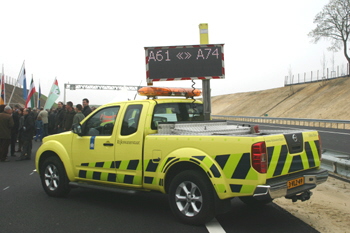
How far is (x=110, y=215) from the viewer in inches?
227

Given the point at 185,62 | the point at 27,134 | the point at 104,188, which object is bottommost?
the point at 104,188

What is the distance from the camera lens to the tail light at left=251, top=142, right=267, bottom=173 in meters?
4.55

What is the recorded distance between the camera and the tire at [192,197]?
4930 millimetres

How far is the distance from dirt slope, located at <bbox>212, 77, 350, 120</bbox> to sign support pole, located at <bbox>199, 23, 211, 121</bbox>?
122 feet

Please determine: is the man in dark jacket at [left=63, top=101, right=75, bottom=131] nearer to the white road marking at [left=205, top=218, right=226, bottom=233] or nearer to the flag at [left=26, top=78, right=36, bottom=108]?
the white road marking at [left=205, top=218, right=226, bottom=233]

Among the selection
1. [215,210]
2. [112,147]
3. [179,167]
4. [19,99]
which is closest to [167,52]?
[112,147]

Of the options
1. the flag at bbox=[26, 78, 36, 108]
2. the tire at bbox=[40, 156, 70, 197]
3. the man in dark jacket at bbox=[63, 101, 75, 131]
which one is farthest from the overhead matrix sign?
the flag at bbox=[26, 78, 36, 108]

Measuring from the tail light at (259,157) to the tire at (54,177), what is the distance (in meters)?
3.82

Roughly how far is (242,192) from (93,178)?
282 centimetres

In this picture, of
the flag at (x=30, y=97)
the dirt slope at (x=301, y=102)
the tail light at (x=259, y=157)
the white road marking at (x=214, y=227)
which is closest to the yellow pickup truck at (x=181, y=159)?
the tail light at (x=259, y=157)

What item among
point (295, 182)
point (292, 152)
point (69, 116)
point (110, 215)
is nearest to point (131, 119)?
point (110, 215)

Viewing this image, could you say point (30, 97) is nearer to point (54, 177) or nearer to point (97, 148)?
point (54, 177)

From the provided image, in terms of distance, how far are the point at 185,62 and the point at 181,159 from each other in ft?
10.9

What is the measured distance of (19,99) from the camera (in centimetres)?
8375
